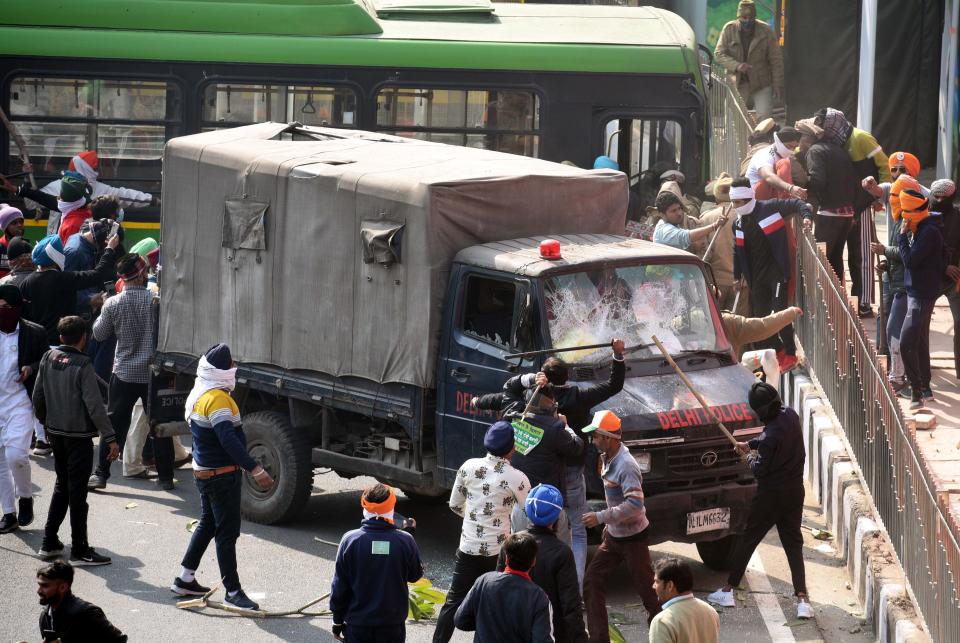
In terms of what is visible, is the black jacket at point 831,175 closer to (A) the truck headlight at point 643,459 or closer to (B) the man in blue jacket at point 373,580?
(A) the truck headlight at point 643,459

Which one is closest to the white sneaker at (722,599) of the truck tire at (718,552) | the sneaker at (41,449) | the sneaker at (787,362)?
the truck tire at (718,552)

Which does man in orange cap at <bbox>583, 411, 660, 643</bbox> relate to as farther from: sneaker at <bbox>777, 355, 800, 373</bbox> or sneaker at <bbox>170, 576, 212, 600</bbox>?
sneaker at <bbox>777, 355, 800, 373</bbox>

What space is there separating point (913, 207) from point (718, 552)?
400 centimetres

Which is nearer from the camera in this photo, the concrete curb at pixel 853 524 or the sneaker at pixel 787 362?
the concrete curb at pixel 853 524

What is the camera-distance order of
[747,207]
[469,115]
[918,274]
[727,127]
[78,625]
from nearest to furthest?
1. [78,625]
2. [918,274]
3. [747,207]
4. [469,115]
5. [727,127]

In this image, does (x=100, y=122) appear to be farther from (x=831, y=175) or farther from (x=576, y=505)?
(x=576, y=505)

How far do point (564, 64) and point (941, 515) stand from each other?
400 inches

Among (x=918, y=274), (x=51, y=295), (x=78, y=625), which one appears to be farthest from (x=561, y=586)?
(x=51, y=295)

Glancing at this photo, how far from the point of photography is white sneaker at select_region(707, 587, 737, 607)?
9602 mm

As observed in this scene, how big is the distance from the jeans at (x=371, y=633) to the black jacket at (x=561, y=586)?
650mm

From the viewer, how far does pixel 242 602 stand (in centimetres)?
949

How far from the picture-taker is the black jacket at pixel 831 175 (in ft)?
47.8

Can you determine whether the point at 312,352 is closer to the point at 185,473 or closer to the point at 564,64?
the point at 185,473

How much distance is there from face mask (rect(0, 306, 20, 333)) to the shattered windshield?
425 centimetres
